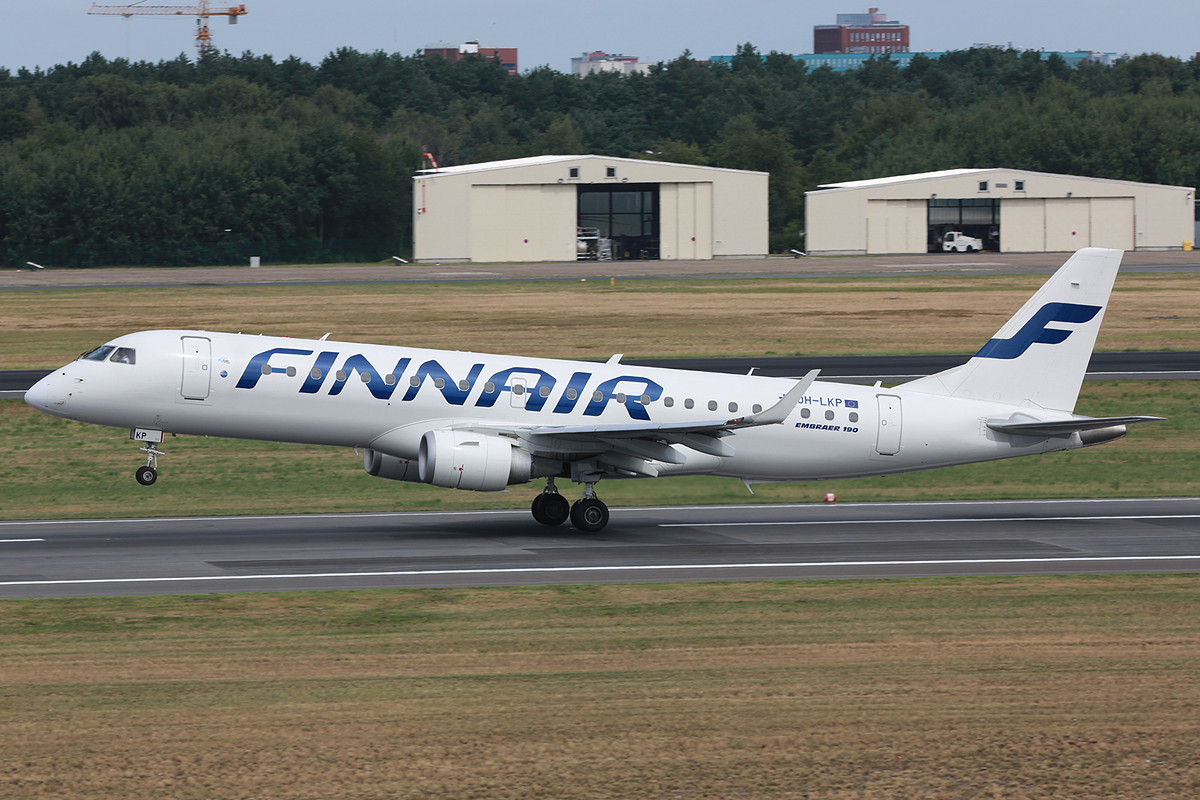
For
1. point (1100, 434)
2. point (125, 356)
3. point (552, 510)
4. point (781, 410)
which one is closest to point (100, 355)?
point (125, 356)

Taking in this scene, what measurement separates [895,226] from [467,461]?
11406 centimetres

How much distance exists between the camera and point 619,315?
75.5 m

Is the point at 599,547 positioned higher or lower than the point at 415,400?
lower

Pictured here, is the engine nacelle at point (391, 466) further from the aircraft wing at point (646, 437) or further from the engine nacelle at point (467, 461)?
the aircraft wing at point (646, 437)

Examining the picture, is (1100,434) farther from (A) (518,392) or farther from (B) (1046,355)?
(A) (518,392)

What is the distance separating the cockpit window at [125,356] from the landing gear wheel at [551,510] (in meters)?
9.15

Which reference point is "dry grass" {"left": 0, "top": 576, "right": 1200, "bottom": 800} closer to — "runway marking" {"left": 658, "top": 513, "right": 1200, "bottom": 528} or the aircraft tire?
the aircraft tire

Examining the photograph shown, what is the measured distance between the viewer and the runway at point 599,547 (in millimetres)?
25391

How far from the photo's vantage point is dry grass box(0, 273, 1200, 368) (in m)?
64.7

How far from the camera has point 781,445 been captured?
31312 mm

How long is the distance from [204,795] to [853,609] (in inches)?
466

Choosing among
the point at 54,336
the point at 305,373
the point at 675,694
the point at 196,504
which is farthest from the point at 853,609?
the point at 54,336

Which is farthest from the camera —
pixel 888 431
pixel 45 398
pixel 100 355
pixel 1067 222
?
pixel 1067 222

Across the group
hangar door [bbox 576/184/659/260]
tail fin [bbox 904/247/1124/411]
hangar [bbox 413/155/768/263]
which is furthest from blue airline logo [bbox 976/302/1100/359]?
hangar door [bbox 576/184/659/260]
